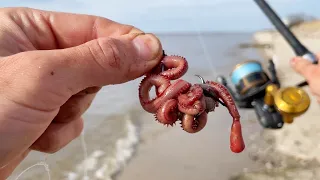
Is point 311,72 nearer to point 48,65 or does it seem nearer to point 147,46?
point 147,46

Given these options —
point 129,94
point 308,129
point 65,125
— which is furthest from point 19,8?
point 129,94

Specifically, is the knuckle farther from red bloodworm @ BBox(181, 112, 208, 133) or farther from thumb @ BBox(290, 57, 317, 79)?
thumb @ BBox(290, 57, 317, 79)

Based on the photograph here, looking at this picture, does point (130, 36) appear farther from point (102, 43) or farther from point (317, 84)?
point (317, 84)

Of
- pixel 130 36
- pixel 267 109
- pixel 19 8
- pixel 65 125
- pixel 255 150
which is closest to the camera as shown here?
pixel 130 36

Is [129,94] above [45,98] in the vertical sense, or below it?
below

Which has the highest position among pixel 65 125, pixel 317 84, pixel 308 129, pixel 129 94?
pixel 65 125

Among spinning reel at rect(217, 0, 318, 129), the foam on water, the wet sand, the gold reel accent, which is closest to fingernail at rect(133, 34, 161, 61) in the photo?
the gold reel accent

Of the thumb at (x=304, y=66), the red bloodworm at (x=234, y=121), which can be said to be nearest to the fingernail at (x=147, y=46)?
the red bloodworm at (x=234, y=121)
